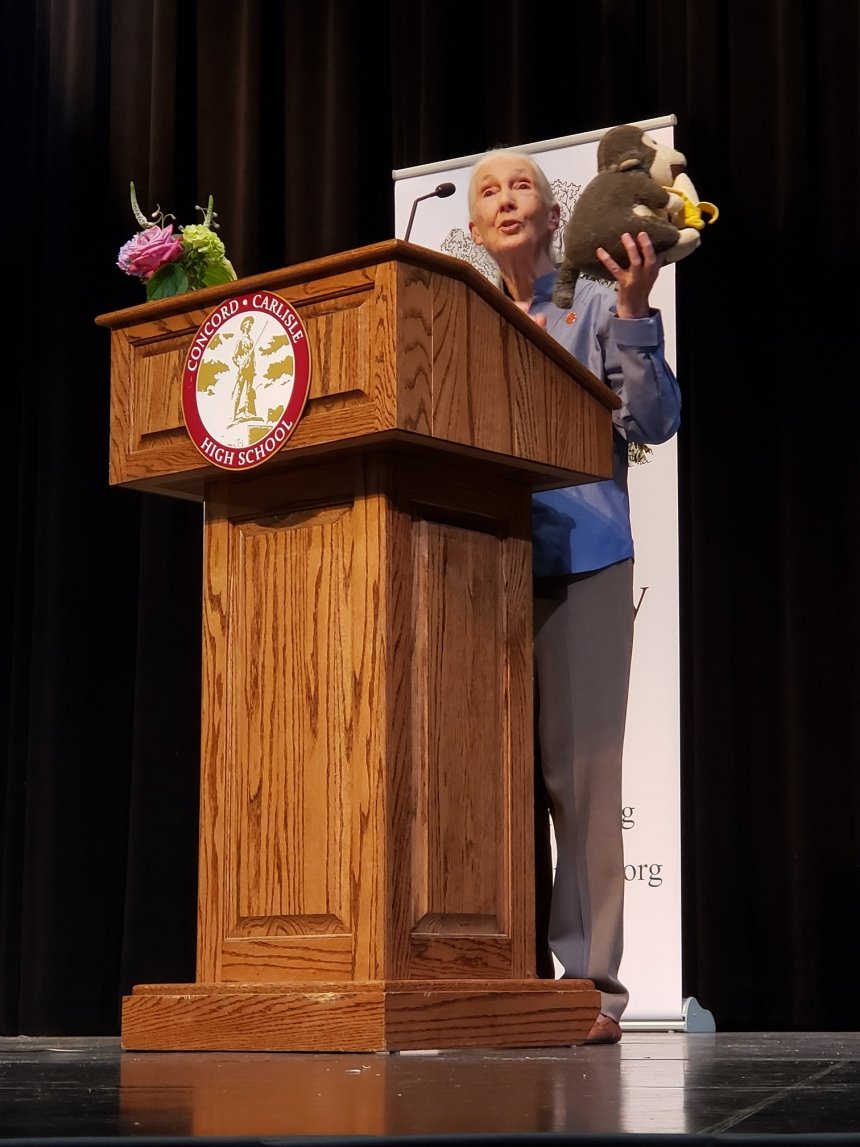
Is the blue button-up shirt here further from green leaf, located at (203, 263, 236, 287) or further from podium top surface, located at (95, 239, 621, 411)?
green leaf, located at (203, 263, 236, 287)

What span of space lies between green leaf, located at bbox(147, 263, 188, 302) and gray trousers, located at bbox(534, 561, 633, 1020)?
67 centimetres

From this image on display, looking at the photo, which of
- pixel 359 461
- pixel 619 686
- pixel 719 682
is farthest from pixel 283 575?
pixel 719 682

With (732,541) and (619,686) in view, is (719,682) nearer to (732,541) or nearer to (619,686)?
(732,541)

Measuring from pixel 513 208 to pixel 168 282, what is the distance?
0.60 m

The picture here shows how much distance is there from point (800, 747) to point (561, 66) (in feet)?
5.45

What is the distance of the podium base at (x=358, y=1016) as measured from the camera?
1794mm

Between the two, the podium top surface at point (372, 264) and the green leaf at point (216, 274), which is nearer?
the podium top surface at point (372, 264)

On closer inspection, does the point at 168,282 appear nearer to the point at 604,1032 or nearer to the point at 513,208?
the point at 513,208

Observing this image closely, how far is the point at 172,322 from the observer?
7.11 ft

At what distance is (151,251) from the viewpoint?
2248mm

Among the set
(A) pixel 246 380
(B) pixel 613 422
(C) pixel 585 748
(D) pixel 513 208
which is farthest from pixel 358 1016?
(D) pixel 513 208

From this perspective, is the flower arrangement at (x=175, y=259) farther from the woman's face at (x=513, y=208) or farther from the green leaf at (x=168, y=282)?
the woman's face at (x=513, y=208)

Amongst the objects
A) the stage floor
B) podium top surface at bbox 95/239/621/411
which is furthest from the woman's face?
the stage floor

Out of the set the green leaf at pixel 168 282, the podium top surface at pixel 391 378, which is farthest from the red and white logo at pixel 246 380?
the green leaf at pixel 168 282
